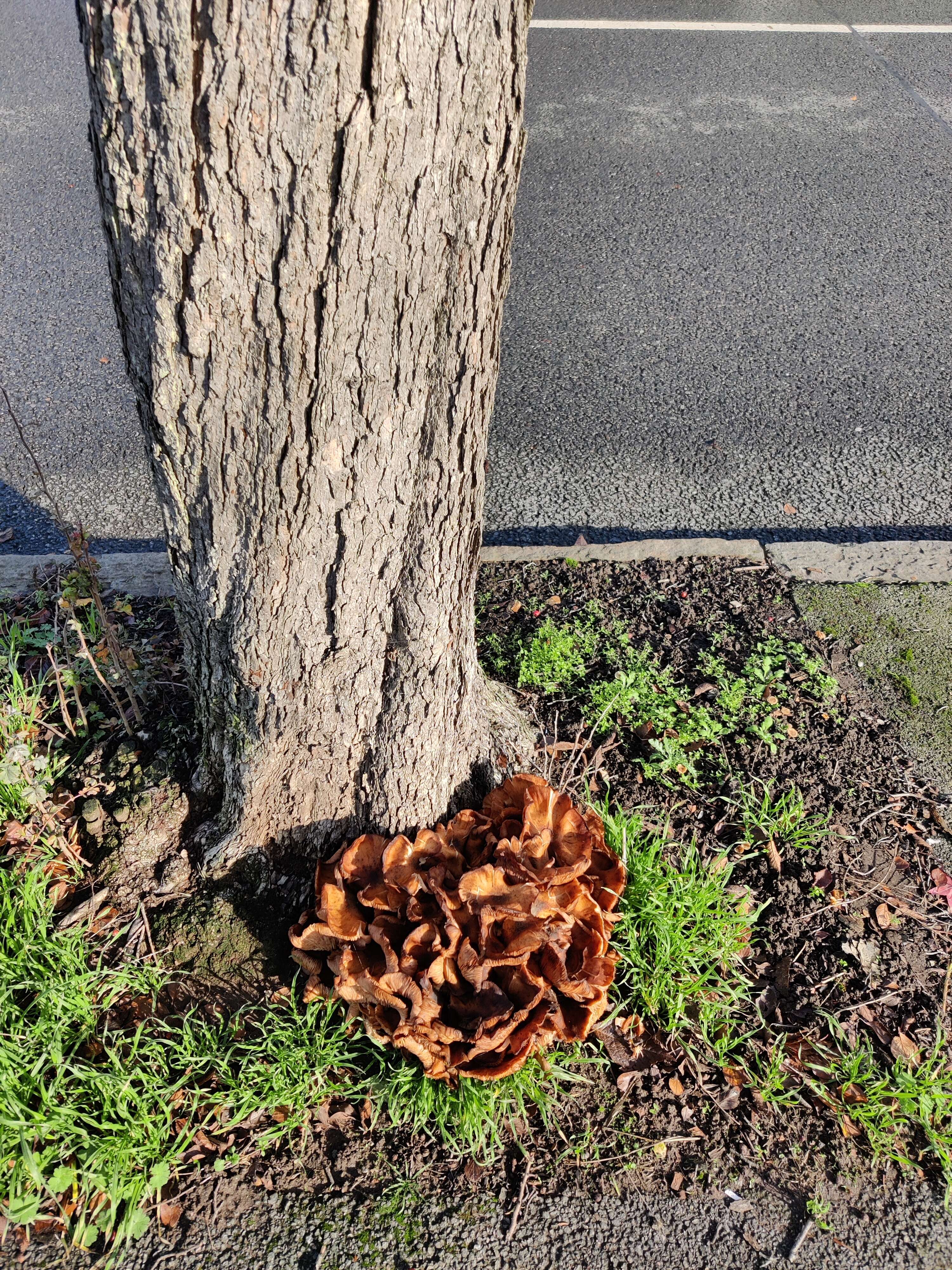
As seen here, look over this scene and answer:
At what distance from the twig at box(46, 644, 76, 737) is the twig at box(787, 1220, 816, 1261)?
7.23 feet

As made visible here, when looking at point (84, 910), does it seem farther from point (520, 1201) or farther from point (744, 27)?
point (744, 27)

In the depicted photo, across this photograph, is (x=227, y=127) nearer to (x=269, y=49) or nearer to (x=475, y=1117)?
(x=269, y=49)

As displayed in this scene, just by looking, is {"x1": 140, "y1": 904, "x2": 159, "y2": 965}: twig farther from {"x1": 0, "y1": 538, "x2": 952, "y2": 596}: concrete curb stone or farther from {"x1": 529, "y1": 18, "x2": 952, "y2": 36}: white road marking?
{"x1": 529, "y1": 18, "x2": 952, "y2": 36}: white road marking

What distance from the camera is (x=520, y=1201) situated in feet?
6.37

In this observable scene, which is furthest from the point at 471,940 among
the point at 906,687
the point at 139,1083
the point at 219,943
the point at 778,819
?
the point at 906,687

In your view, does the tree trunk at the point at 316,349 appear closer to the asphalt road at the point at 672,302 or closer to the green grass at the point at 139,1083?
the green grass at the point at 139,1083

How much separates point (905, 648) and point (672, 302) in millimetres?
2649

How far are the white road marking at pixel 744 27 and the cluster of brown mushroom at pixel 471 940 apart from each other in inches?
320

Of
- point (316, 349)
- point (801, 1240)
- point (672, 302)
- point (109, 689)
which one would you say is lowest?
point (801, 1240)

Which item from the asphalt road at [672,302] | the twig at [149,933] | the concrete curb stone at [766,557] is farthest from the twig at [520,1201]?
the asphalt road at [672,302]

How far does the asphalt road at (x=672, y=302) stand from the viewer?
12.9ft

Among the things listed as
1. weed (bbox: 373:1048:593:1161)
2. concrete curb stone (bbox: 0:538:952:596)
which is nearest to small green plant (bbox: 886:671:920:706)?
concrete curb stone (bbox: 0:538:952:596)

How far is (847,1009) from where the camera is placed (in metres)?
2.25

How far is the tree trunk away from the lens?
52.7 inches
